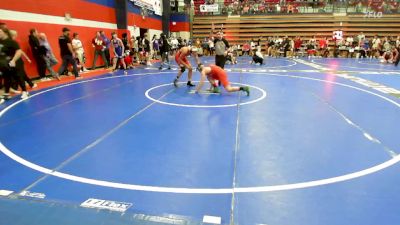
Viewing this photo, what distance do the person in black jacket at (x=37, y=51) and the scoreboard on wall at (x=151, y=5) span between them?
9.39 m

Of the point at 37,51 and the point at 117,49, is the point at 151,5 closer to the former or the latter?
the point at 117,49

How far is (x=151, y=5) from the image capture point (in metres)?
23.0

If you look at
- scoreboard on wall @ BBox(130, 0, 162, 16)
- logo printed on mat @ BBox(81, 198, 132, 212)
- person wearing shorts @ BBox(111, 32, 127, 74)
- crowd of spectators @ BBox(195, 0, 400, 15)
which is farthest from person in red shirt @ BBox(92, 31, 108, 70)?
crowd of spectators @ BBox(195, 0, 400, 15)

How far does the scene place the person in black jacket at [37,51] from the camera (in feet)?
34.7

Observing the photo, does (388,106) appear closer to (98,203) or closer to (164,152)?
(164,152)

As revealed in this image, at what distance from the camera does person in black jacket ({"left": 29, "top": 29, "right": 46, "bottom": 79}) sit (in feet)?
34.7

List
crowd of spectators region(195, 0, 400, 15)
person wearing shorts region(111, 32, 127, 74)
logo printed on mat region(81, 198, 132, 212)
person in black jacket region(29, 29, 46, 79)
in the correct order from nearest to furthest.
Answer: logo printed on mat region(81, 198, 132, 212) → person in black jacket region(29, 29, 46, 79) → person wearing shorts region(111, 32, 127, 74) → crowd of spectators region(195, 0, 400, 15)

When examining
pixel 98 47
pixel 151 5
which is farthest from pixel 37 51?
pixel 151 5

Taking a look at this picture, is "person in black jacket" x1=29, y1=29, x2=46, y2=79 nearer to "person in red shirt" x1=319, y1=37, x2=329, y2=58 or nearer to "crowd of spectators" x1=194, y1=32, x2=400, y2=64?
"crowd of spectators" x1=194, y1=32, x2=400, y2=64

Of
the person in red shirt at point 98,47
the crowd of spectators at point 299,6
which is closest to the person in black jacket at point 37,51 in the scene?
the person in red shirt at point 98,47

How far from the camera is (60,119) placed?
20.4 feet

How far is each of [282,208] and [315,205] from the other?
1.15 ft

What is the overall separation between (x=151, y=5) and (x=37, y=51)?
1374 centimetres

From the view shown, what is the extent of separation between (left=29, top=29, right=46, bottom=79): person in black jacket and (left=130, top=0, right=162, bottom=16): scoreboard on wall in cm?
939
